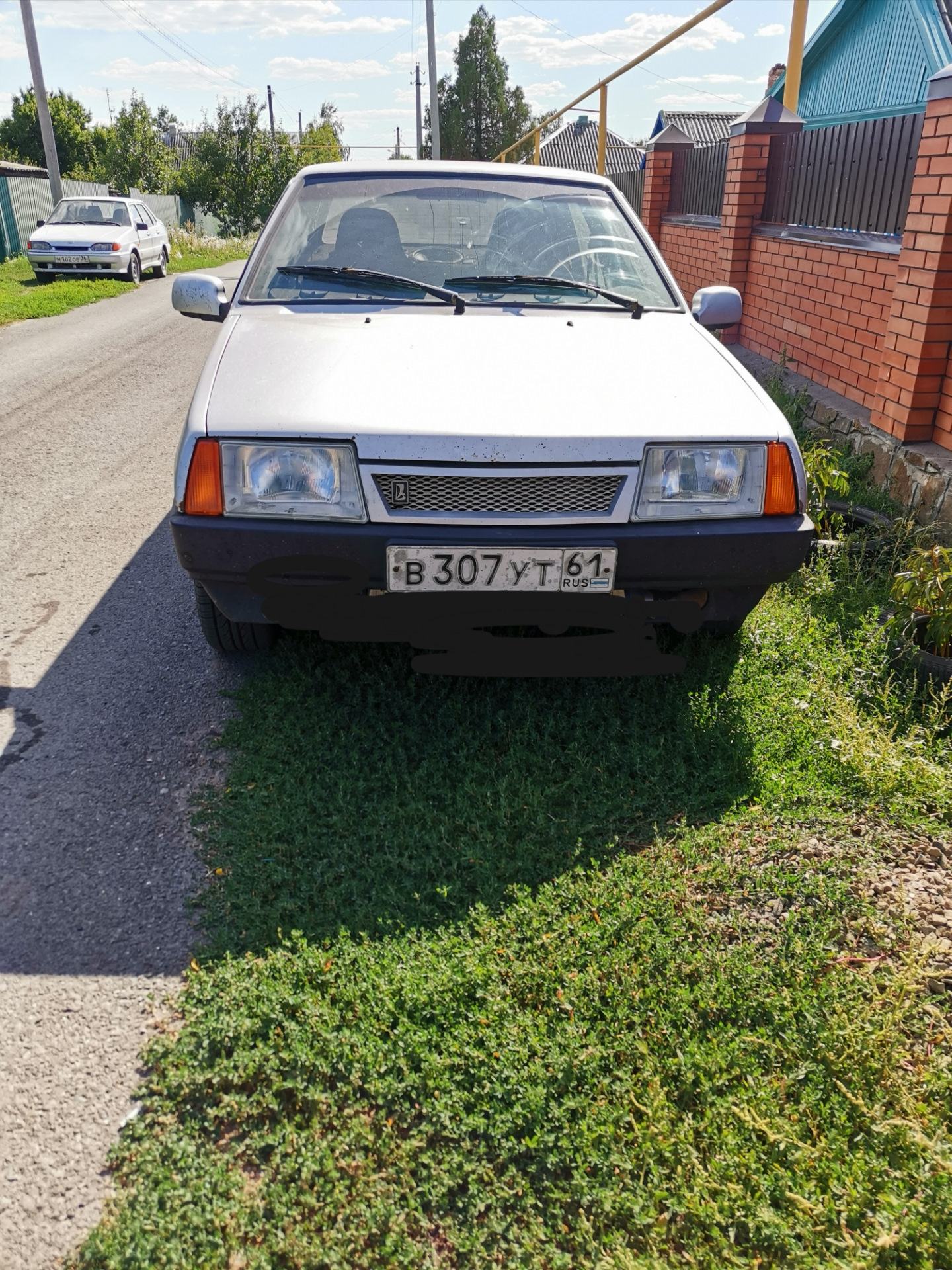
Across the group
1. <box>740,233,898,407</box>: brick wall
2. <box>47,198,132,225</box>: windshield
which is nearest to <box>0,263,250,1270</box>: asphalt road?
<box>740,233,898,407</box>: brick wall

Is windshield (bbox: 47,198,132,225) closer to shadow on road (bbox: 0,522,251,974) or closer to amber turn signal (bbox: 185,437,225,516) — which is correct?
shadow on road (bbox: 0,522,251,974)

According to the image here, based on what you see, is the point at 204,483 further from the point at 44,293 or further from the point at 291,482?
the point at 44,293

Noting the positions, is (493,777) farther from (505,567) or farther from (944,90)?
(944,90)

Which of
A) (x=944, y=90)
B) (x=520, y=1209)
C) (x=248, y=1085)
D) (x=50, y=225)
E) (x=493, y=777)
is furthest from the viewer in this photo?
(x=50, y=225)

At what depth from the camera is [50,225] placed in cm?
1822

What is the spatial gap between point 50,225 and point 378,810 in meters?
19.1

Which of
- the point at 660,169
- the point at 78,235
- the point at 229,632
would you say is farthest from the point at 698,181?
the point at 78,235

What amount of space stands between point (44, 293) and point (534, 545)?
1619 cm

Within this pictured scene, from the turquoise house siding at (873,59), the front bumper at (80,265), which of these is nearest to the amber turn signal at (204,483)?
the turquoise house siding at (873,59)

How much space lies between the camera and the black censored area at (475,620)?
2824 mm

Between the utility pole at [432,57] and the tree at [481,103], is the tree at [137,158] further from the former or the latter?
the tree at [481,103]

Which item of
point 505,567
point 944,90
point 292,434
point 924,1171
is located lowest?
point 924,1171

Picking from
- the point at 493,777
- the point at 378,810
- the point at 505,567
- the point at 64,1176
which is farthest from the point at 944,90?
the point at 64,1176

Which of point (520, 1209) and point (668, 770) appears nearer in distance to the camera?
point (520, 1209)
